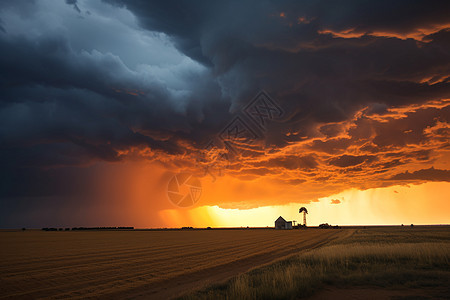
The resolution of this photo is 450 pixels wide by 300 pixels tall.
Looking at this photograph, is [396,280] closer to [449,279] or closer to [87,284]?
[449,279]

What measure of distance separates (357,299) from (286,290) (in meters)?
2.64

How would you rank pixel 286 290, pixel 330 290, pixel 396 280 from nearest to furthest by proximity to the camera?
pixel 286 290 < pixel 330 290 < pixel 396 280

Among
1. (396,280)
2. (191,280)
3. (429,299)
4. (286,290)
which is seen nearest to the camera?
(429,299)

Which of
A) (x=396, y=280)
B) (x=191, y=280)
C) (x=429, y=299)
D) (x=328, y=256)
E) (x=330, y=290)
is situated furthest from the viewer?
(x=328, y=256)

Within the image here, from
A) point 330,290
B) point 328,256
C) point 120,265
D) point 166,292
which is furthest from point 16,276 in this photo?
point 328,256

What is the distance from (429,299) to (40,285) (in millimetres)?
17240

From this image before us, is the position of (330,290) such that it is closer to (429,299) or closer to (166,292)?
(429,299)

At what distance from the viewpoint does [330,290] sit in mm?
13625

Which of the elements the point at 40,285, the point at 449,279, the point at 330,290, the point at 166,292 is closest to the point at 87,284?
the point at 40,285

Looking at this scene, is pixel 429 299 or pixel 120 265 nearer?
pixel 429 299

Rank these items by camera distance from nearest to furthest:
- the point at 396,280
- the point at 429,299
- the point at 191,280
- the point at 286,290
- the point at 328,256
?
the point at 429,299
the point at 286,290
the point at 396,280
the point at 191,280
the point at 328,256

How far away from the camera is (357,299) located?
11703mm

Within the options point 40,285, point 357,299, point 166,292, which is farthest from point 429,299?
point 40,285

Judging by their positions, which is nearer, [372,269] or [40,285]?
[40,285]
